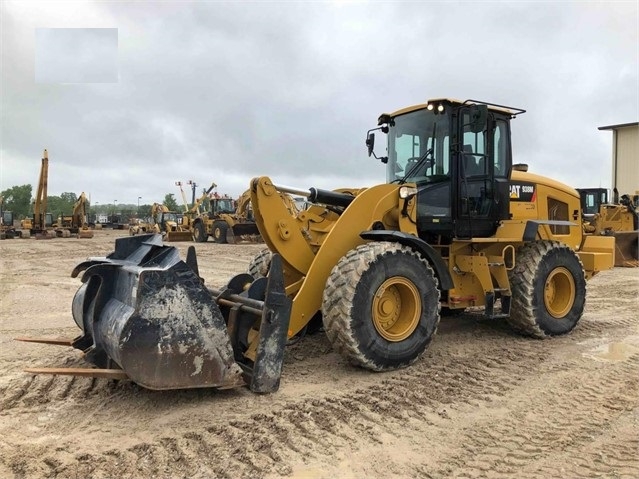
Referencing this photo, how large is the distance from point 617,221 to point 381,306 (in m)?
15.9

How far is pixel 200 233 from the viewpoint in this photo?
2719 cm

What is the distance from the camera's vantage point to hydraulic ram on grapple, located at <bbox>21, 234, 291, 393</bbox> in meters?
3.53

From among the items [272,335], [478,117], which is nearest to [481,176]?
[478,117]

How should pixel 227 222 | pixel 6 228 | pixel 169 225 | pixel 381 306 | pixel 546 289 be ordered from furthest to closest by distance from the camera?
pixel 6 228 → pixel 169 225 → pixel 227 222 → pixel 546 289 → pixel 381 306

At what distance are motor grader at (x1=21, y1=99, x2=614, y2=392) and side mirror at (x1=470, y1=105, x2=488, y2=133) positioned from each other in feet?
0.04

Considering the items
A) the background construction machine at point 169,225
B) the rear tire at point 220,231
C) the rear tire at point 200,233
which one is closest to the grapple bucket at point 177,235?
the background construction machine at point 169,225

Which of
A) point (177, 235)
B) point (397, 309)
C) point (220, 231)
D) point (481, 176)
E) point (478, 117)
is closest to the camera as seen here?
point (397, 309)

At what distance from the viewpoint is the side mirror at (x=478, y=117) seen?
506 cm

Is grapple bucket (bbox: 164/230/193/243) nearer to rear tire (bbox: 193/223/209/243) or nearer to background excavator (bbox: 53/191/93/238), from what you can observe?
rear tire (bbox: 193/223/209/243)

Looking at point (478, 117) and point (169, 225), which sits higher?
point (478, 117)

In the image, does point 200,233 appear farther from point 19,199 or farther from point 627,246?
point 19,199

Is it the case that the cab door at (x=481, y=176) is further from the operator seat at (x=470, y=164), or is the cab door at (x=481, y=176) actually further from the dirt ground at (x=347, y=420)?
the dirt ground at (x=347, y=420)

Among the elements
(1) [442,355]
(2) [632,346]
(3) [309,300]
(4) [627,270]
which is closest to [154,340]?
(3) [309,300]

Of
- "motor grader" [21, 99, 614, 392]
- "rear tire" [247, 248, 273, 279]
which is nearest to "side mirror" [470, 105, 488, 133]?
"motor grader" [21, 99, 614, 392]
